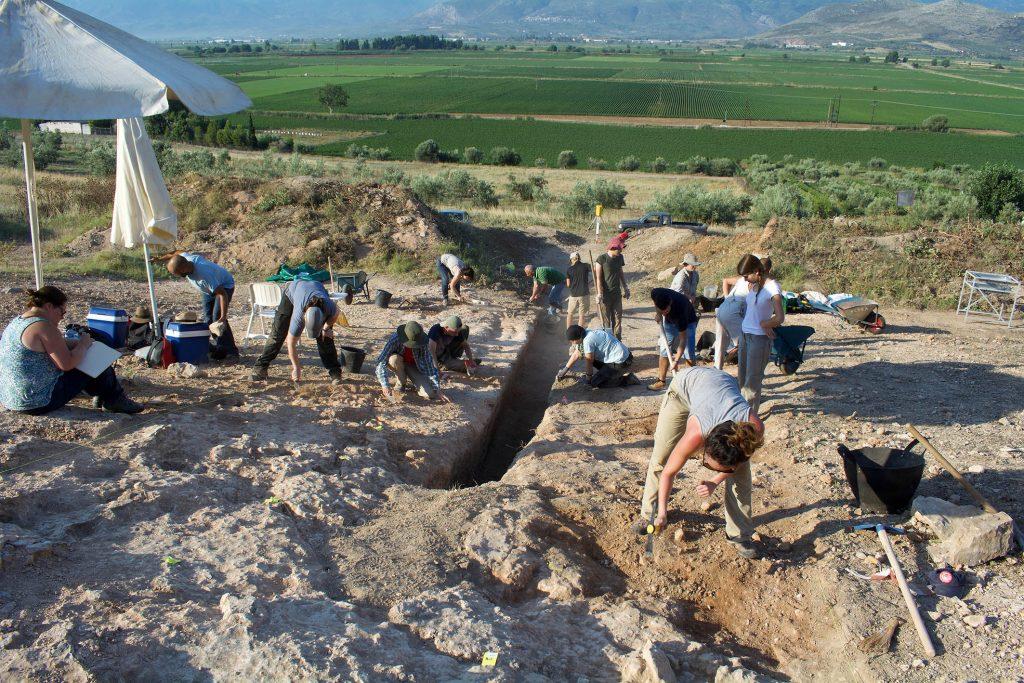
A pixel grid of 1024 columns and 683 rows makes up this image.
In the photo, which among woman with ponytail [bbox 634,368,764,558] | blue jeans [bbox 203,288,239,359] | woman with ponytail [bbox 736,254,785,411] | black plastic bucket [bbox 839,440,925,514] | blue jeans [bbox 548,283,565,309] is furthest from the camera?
blue jeans [bbox 548,283,565,309]

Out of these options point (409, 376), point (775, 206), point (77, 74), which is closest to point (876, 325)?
point (409, 376)

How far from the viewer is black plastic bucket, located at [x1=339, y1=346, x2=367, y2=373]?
8992 mm

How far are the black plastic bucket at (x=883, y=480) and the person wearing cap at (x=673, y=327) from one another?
107 inches

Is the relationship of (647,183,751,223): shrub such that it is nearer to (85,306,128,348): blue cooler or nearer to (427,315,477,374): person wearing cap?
(427,315,477,374): person wearing cap

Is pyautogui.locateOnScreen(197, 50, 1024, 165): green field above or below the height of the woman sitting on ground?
above

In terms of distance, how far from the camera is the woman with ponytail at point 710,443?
15.4ft

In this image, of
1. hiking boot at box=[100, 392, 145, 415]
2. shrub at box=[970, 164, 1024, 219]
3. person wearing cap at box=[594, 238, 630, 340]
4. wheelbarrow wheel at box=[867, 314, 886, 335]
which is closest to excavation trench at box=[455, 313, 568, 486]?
person wearing cap at box=[594, 238, 630, 340]

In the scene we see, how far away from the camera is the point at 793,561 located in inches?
224

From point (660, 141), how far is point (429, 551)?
51092mm

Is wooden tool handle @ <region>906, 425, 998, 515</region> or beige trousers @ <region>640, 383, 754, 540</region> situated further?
wooden tool handle @ <region>906, 425, 998, 515</region>

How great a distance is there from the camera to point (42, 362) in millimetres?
6523

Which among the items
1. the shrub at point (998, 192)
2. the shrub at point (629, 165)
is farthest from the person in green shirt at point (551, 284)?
the shrub at point (629, 165)

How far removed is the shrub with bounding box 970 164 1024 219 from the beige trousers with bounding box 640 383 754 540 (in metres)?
21.4

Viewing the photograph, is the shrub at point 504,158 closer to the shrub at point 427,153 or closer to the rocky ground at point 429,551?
the shrub at point 427,153
